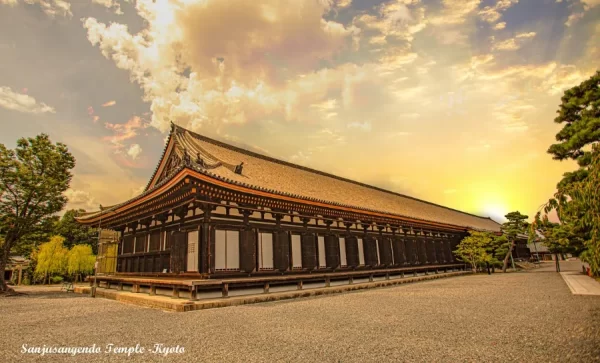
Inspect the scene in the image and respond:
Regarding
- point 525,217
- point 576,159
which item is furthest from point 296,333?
point 525,217

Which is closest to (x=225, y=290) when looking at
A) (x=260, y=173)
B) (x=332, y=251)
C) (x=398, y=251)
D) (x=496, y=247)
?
(x=332, y=251)

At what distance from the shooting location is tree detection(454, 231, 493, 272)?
25.5 meters

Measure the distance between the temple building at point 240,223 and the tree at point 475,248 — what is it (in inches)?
242

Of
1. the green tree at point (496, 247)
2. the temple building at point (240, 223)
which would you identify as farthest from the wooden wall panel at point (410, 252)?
the green tree at point (496, 247)

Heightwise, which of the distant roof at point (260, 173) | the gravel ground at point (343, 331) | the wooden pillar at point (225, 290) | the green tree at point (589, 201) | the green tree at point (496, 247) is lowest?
the gravel ground at point (343, 331)

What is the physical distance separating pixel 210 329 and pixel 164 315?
296cm

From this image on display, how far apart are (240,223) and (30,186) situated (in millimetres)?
16644

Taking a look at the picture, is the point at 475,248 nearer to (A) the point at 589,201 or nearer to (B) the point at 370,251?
(B) the point at 370,251

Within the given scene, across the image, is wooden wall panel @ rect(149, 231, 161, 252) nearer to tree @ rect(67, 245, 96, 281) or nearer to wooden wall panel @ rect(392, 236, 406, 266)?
wooden wall panel @ rect(392, 236, 406, 266)

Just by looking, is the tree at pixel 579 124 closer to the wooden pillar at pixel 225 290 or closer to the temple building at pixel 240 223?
the temple building at pixel 240 223

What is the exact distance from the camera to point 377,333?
625 cm

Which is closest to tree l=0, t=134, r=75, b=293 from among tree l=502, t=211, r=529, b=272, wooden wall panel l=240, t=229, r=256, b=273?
wooden wall panel l=240, t=229, r=256, b=273

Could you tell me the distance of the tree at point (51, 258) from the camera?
31969 millimetres

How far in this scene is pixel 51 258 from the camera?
32.4m
